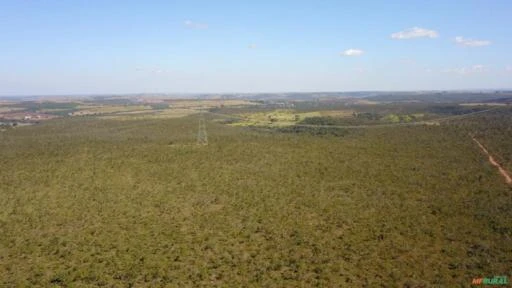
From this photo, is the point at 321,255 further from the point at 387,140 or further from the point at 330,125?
the point at 330,125

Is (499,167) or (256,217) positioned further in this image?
(499,167)

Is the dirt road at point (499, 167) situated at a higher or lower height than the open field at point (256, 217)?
higher

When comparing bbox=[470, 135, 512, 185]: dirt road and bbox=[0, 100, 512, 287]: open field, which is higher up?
bbox=[470, 135, 512, 185]: dirt road

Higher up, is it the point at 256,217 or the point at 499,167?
the point at 499,167

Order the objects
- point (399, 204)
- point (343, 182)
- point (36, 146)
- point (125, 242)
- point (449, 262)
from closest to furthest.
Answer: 1. point (449, 262)
2. point (125, 242)
3. point (399, 204)
4. point (343, 182)
5. point (36, 146)

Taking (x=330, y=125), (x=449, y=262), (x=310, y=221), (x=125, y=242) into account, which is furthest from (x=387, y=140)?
(x=125, y=242)

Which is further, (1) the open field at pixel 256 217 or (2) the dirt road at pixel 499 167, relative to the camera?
(2) the dirt road at pixel 499 167

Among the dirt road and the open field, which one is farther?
the dirt road

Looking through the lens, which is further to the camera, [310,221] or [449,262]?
[310,221]
